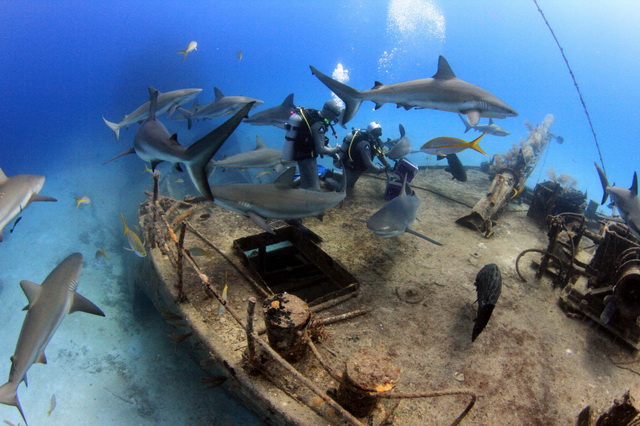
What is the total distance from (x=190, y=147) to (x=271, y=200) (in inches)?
49.4

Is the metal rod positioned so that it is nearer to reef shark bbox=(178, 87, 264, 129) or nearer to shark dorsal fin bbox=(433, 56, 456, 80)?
shark dorsal fin bbox=(433, 56, 456, 80)

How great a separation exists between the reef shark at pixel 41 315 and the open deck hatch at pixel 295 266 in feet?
7.86

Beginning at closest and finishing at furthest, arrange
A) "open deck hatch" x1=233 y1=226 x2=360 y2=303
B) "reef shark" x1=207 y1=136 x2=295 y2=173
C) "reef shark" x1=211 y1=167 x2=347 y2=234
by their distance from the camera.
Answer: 1. "reef shark" x1=211 y1=167 x2=347 y2=234
2. "open deck hatch" x1=233 y1=226 x2=360 y2=303
3. "reef shark" x1=207 y1=136 x2=295 y2=173

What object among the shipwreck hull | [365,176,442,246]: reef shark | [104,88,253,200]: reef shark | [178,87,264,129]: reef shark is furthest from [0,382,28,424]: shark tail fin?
[178,87,264,129]: reef shark

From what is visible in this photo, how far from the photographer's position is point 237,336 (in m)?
3.77

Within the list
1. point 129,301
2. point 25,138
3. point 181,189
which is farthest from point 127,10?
point 129,301

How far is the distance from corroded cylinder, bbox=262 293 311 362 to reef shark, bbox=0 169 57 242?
8.78 ft

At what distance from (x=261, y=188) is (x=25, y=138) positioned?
69331 millimetres

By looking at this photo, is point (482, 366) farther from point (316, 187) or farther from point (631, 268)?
point (316, 187)

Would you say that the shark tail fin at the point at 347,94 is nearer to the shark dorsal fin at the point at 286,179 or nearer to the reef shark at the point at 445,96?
the reef shark at the point at 445,96

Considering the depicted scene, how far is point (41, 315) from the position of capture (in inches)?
117

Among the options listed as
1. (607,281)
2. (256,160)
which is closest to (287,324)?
(256,160)

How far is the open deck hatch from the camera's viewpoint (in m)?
5.34

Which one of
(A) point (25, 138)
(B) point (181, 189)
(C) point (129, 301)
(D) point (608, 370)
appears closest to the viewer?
(D) point (608, 370)
